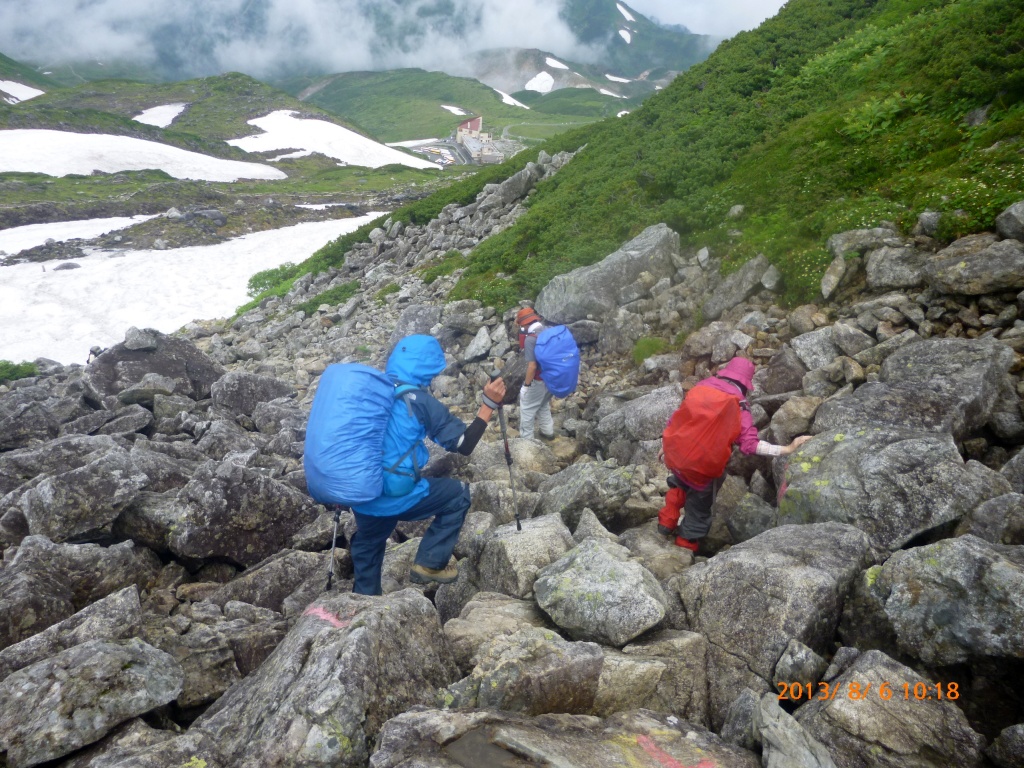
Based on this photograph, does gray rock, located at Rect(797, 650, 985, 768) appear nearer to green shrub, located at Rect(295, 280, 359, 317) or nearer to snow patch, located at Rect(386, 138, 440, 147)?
green shrub, located at Rect(295, 280, 359, 317)

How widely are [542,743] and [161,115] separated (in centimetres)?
17427

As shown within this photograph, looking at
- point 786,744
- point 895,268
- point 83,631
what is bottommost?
point 83,631

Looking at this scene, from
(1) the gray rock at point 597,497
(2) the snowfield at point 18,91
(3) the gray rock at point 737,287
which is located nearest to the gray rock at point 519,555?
(1) the gray rock at point 597,497

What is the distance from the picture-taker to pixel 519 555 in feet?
19.5

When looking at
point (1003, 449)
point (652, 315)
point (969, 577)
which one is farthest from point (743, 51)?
point (969, 577)

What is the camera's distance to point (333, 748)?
3492 millimetres

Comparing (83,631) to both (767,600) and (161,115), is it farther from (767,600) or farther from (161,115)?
(161,115)

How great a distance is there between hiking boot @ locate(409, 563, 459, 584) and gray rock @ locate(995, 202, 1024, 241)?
9.47 m

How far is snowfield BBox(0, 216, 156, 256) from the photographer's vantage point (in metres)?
36.7

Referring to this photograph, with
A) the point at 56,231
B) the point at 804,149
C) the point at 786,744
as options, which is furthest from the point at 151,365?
the point at 56,231

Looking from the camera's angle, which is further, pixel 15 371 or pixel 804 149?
pixel 15 371

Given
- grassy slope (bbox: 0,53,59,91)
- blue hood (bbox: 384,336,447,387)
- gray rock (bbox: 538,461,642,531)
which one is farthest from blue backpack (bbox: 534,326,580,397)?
grassy slope (bbox: 0,53,59,91)

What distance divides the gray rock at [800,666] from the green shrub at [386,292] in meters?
18.9

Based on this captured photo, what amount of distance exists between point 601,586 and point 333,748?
101 inches
